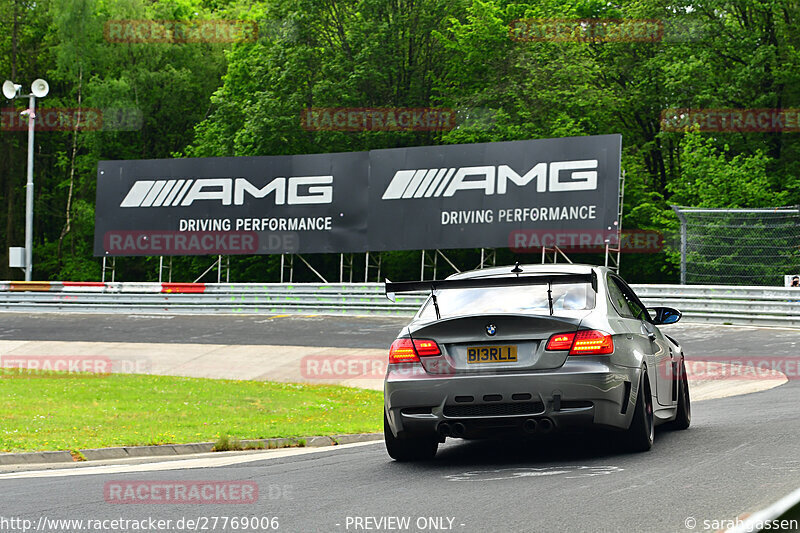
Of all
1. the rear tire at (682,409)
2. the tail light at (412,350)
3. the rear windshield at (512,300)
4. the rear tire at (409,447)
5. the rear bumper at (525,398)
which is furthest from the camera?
the rear tire at (682,409)

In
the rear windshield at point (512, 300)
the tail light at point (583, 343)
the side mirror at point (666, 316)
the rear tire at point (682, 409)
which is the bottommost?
the rear tire at point (682, 409)

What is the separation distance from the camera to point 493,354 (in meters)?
7.82

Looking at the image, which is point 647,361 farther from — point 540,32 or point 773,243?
point 540,32

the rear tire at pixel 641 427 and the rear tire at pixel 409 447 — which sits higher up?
the rear tire at pixel 641 427

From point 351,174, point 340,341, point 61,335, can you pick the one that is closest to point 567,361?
point 340,341

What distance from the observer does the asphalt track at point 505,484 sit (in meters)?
5.80

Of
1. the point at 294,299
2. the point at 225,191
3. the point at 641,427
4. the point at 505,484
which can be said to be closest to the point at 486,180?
the point at 294,299

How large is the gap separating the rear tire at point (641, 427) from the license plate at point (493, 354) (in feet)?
3.63

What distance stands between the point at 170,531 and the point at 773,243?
22.5m

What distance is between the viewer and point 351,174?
111ft

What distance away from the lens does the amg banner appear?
3044 cm

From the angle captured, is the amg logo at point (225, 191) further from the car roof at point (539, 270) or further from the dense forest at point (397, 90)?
the car roof at point (539, 270)

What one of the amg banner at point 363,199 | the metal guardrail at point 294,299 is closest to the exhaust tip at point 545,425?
the metal guardrail at point 294,299

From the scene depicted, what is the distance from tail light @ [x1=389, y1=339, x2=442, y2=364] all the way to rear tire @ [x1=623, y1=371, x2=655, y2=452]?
159cm
